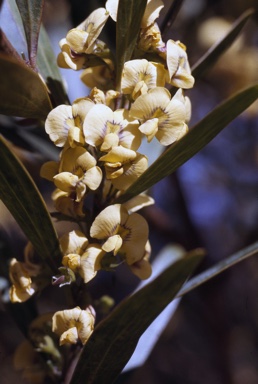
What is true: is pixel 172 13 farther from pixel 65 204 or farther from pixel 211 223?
pixel 211 223

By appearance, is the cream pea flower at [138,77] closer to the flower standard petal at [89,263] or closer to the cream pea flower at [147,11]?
the cream pea flower at [147,11]

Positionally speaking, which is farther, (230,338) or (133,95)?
(230,338)

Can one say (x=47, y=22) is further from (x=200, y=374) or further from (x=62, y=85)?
(x=200, y=374)

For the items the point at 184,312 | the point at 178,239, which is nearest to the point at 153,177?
the point at 178,239

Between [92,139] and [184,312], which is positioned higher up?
[92,139]

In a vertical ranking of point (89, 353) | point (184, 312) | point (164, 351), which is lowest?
point (164, 351)

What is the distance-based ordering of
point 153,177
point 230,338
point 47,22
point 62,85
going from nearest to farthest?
point 153,177 < point 62,85 < point 47,22 < point 230,338
